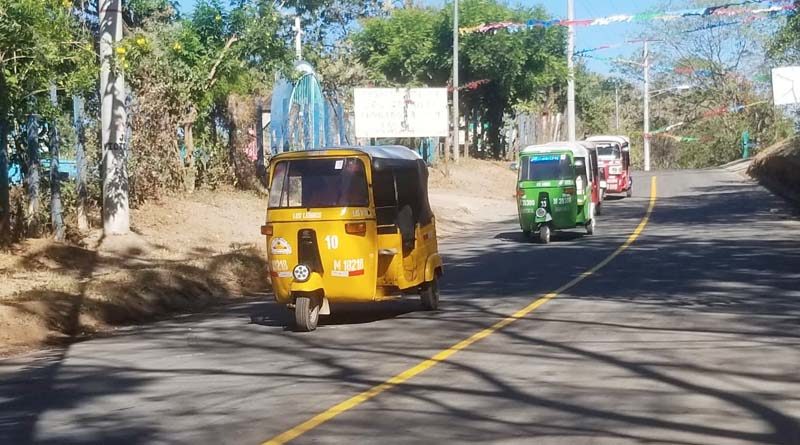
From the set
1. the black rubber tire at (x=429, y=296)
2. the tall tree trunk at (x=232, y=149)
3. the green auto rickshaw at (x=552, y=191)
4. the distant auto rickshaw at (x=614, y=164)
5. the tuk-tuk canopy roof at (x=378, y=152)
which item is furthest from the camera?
the distant auto rickshaw at (x=614, y=164)

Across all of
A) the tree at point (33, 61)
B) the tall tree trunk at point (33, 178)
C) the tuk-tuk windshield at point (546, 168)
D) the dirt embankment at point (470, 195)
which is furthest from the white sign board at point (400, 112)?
the tree at point (33, 61)

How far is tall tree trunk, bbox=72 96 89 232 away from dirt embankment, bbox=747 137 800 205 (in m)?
25.3

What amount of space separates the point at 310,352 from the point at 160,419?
3583mm

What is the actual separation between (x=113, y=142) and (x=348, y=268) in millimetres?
8596

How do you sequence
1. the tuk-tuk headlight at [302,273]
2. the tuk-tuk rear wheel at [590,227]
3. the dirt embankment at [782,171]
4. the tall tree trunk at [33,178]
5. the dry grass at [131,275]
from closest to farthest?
the tuk-tuk headlight at [302,273] → the dry grass at [131,275] → the tall tree trunk at [33,178] → the tuk-tuk rear wheel at [590,227] → the dirt embankment at [782,171]

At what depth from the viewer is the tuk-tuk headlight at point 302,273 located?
14.0 meters

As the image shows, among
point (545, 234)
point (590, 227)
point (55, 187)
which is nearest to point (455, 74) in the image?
point (590, 227)

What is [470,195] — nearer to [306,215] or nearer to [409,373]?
[306,215]

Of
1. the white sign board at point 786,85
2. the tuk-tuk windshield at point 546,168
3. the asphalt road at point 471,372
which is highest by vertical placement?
the white sign board at point 786,85

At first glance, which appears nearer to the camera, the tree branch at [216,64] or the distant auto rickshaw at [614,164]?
the tree branch at [216,64]

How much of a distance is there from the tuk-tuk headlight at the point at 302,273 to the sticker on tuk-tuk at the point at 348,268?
0.33m

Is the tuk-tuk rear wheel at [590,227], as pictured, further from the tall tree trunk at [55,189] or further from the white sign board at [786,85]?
the white sign board at [786,85]

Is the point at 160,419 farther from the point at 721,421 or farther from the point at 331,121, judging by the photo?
the point at 331,121

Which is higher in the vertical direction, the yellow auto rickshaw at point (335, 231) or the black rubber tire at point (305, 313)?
the yellow auto rickshaw at point (335, 231)
